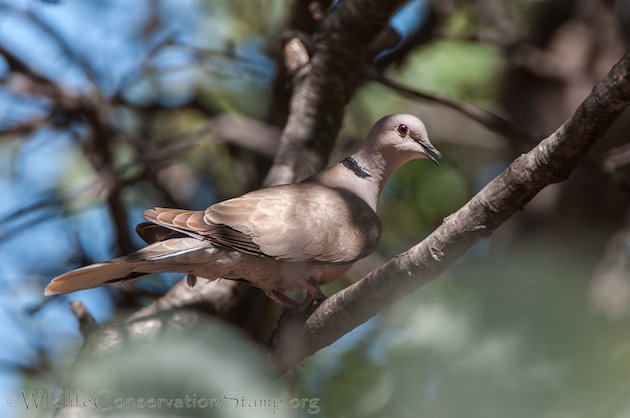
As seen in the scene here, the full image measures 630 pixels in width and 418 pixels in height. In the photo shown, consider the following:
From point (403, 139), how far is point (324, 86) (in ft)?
2.04

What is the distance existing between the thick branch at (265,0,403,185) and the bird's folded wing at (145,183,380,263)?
79 cm

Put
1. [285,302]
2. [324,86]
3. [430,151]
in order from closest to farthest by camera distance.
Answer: [285,302] < [430,151] < [324,86]

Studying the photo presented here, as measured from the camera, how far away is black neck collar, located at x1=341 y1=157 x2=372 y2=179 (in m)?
4.13

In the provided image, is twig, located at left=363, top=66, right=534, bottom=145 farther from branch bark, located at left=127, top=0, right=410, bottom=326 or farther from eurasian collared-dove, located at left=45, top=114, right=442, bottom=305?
eurasian collared-dove, located at left=45, top=114, right=442, bottom=305

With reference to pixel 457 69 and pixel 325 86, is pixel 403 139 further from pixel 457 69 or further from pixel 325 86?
pixel 457 69

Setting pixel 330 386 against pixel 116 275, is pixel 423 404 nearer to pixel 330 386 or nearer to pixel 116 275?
pixel 330 386

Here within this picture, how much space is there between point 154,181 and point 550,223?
2666 mm

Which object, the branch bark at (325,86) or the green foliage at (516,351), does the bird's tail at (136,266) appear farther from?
the green foliage at (516,351)

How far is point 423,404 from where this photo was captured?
34.6 inches

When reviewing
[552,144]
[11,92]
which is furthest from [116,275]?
[11,92]

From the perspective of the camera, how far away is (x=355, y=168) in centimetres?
416

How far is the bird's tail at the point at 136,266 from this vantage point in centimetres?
279

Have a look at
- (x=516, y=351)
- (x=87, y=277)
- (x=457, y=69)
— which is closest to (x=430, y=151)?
(x=87, y=277)

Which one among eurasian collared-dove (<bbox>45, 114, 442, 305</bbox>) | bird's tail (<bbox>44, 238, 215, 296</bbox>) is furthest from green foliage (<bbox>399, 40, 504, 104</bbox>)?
bird's tail (<bbox>44, 238, 215, 296</bbox>)
